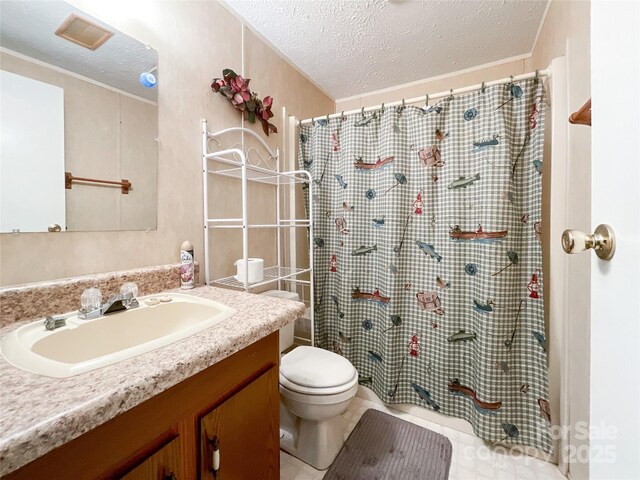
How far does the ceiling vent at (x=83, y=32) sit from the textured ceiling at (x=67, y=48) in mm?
12

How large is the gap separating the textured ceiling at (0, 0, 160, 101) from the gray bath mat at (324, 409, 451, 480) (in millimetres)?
1847

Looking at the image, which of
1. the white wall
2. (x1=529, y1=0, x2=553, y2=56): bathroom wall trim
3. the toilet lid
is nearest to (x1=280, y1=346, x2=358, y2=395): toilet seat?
the toilet lid

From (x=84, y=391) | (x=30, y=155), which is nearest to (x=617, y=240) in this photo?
(x=84, y=391)

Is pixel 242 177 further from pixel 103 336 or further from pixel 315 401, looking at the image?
pixel 315 401

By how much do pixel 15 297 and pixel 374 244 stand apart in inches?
58.8

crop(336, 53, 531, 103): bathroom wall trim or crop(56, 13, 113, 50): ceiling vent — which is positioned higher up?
crop(336, 53, 531, 103): bathroom wall trim

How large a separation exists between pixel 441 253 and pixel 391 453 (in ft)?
3.40

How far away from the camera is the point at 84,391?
433mm

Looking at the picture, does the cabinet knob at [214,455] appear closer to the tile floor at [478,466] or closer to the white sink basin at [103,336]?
the white sink basin at [103,336]

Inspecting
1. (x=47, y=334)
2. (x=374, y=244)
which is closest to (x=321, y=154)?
(x=374, y=244)

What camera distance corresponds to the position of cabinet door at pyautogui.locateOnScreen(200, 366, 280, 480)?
640mm

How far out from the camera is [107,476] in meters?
0.47

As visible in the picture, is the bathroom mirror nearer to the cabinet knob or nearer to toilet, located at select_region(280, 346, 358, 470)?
the cabinet knob

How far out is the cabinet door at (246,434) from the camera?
64 cm
